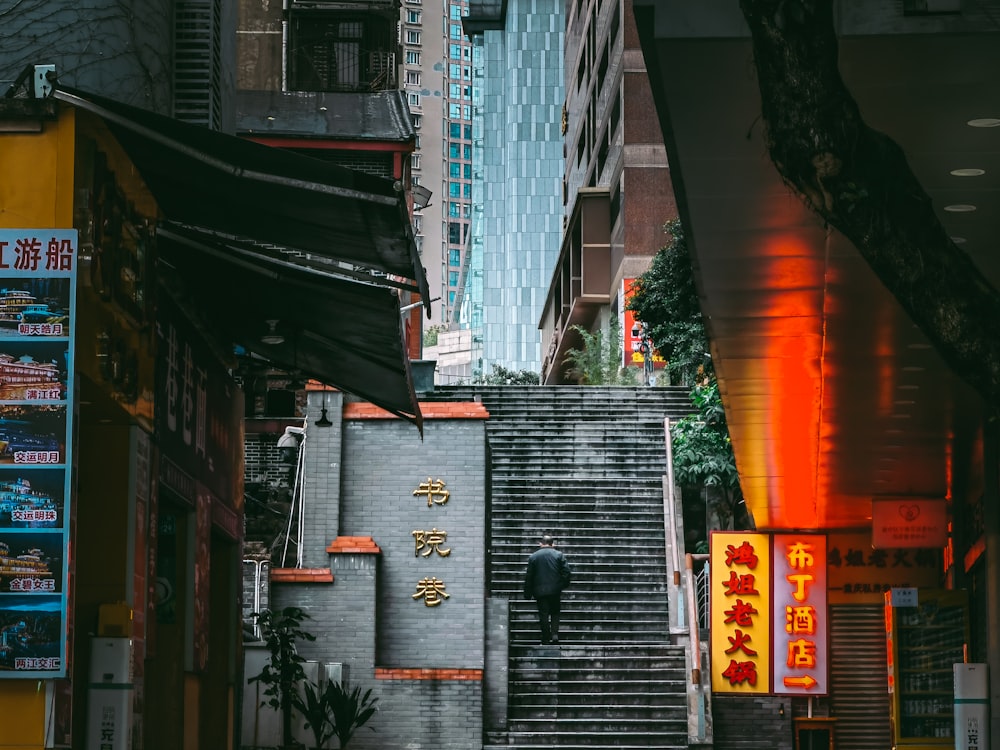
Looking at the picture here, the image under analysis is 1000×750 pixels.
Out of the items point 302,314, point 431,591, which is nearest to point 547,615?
point 431,591

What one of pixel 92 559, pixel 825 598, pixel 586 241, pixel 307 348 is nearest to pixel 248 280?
pixel 307 348

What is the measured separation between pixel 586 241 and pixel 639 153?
12.3 ft

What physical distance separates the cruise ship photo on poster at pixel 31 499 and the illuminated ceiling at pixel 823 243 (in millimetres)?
3156

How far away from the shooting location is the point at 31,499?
7523mm

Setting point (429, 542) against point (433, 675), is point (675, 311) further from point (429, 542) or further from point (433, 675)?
point (433, 675)

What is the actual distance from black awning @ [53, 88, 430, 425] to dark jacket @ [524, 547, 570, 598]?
6659mm

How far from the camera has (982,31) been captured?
6305mm

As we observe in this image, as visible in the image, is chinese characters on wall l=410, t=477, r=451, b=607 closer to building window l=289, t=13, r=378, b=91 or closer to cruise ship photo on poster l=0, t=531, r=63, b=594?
cruise ship photo on poster l=0, t=531, r=63, b=594

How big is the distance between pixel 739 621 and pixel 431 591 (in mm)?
4054

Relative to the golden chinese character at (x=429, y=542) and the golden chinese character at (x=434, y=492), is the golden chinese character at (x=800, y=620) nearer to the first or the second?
the golden chinese character at (x=429, y=542)

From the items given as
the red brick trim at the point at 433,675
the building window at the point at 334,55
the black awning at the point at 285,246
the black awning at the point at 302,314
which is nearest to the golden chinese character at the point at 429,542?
the red brick trim at the point at 433,675

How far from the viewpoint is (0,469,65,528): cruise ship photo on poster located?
7480 mm

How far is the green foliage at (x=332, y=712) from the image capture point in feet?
58.1

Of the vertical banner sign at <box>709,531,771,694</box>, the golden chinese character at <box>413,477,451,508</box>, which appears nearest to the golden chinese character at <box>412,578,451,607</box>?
the golden chinese character at <box>413,477,451,508</box>
